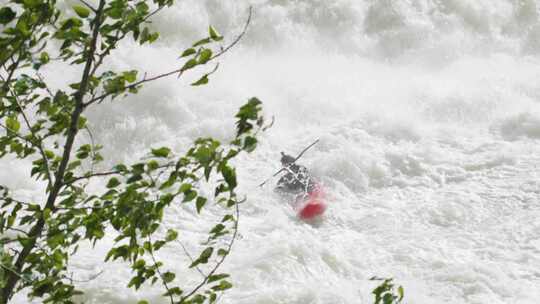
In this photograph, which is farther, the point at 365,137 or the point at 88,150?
the point at 365,137

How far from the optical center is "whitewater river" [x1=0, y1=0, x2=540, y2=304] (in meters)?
4.62

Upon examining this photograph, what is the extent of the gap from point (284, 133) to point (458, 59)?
138 inches

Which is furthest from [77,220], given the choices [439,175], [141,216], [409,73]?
[409,73]

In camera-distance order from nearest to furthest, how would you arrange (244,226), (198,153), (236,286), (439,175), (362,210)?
(198,153)
(236,286)
(244,226)
(362,210)
(439,175)

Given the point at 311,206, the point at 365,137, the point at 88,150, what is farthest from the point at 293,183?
the point at 88,150

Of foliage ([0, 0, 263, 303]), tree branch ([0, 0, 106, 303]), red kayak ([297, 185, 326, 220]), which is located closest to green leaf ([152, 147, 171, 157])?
foliage ([0, 0, 263, 303])

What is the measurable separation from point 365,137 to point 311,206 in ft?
6.19

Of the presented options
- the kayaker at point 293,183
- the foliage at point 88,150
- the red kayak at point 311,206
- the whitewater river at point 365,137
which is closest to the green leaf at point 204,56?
the foliage at point 88,150

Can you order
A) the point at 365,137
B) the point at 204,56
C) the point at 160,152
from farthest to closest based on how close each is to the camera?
the point at 365,137 → the point at 204,56 → the point at 160,152

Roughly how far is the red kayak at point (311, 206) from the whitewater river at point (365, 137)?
0.31ft

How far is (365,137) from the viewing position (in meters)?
7.31

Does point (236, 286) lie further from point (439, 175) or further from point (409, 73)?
point (409, 73)

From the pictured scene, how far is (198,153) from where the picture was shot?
107cm

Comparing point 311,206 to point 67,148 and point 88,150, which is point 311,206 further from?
point 67,148
